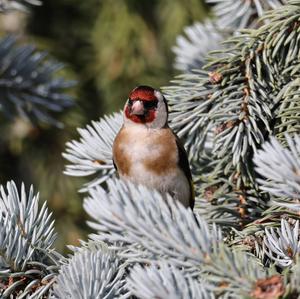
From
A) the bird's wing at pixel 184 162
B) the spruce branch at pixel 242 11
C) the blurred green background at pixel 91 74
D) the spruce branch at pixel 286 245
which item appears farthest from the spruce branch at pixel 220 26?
the blurred green background at pixel 91 74

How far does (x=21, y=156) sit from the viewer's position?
398 centimetres

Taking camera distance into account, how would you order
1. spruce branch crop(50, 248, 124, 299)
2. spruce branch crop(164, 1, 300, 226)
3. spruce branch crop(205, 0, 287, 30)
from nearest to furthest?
spruce branch crop(50, 248, 124, 299), spruce branch crop(164, 1, 300, 226), spruce branch crop(205, 0, 287, 30)

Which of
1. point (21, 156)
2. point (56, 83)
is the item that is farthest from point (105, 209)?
point (21, 156)

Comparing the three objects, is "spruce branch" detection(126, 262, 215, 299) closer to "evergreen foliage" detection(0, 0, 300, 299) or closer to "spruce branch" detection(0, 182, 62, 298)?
"evergreen foliage" detection(0, 0, 300, 299)

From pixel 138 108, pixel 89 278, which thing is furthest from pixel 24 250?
pixel 138 108

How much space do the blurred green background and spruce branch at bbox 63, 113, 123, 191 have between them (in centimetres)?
152

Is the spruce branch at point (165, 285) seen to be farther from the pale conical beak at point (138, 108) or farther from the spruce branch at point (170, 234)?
the pale conical beak at point (138, 108)

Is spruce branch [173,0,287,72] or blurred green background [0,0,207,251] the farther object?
blurred green background [0,0,207,251]

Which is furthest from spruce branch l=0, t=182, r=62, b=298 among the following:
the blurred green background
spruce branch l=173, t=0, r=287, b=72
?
the blurred green background

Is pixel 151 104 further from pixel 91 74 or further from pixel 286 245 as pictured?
pixel 91 74

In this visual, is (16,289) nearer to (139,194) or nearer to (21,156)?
(139,194)

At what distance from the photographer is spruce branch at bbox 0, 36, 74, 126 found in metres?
2.44

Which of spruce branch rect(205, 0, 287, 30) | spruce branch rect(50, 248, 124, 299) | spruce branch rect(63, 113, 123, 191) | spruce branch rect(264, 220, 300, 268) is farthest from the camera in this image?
spruce branch rect(205, 0, 287, 30)

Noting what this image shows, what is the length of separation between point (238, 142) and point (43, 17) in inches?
113
